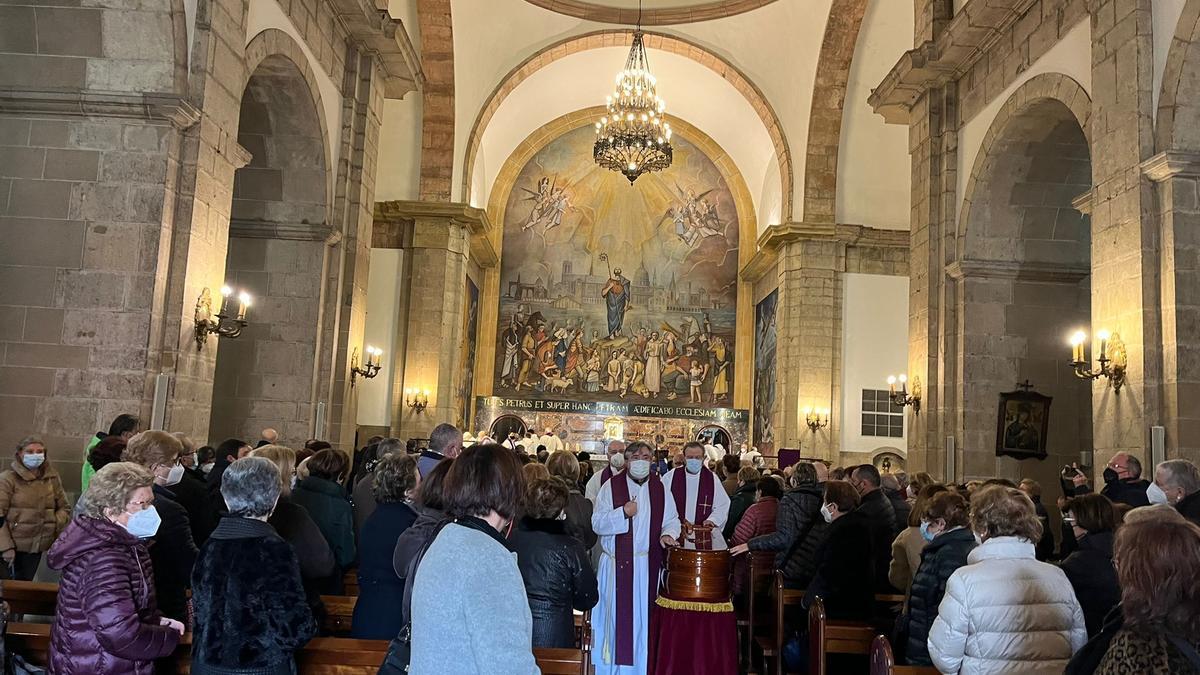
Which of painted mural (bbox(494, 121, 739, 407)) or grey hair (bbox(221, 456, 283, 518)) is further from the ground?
painted mural (bbox(494, 121, 739, 407))

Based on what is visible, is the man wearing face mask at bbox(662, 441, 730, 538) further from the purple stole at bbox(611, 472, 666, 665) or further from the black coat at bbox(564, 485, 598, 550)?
the black coat at bbox(564, 485, 598, 550)

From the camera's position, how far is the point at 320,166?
12414mm

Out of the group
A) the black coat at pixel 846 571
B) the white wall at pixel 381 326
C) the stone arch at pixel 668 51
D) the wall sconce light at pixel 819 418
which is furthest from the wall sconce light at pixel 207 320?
the wall sconce light at pixel 819 418

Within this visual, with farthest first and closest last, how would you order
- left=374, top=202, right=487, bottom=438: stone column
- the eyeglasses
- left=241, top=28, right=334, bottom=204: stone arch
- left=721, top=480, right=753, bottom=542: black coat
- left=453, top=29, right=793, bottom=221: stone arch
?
left=453, top=29, right=793, bottom=221: stone arch < left=374, top=202, right=487, bottom=438: stone column < left=241, top=28, right=334, bottom=204: stone arch < left=721, top=480, right=753, bottom=542: black coat < the eyeglasses

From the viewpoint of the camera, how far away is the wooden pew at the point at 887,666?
13.1ft

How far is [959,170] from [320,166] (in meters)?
8.53

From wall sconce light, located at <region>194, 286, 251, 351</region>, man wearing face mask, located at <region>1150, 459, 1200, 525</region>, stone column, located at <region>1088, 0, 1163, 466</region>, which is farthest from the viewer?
wall sconce light, located at <region>194, 286, 251, 351</region>

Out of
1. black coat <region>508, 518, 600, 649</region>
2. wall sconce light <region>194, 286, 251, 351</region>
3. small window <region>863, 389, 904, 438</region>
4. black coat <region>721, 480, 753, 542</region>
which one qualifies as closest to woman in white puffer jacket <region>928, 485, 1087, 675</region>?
black coat <region>508, 518, 600, 649</region>

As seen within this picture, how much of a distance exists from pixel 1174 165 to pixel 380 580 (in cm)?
771

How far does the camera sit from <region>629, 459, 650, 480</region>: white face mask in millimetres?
6695

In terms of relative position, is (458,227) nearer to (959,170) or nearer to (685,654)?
(959,170)

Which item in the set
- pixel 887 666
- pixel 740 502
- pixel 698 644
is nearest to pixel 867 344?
pixel 740 502

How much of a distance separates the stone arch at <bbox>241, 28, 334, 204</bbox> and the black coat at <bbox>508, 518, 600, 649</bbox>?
678 centimetres

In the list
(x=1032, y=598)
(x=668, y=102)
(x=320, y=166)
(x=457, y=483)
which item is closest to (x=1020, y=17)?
(x=320, y=166)
